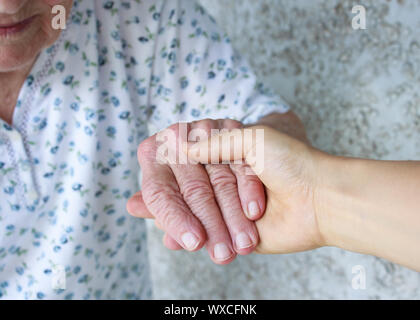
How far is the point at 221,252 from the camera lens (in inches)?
30.0

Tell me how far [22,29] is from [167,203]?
39 cm

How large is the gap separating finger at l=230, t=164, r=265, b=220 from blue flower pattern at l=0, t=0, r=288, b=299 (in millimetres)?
209

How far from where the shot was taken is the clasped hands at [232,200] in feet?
2.47

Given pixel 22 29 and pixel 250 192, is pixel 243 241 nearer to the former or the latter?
pixel 250 192

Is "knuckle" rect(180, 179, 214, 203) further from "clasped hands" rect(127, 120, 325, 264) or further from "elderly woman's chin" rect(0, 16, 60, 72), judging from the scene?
"elderly woman's chin" rect(0, 16, 60, 72)

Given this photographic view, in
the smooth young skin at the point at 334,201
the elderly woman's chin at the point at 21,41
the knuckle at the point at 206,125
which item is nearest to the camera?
the smooth young skin at the point at 334,201

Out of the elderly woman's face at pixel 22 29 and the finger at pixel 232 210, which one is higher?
the elderly woman's face at pixel 22 29

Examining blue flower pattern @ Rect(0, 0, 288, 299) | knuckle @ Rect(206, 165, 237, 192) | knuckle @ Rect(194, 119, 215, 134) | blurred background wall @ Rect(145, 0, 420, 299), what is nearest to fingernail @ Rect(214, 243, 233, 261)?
knuckle @ Rect(206, 165, 237, 192)

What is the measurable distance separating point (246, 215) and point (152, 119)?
1.48ft

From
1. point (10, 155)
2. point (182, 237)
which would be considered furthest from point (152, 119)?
point (182, 237)

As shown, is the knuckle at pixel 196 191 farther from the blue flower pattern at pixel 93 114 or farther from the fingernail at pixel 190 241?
the blue flower pattern at pixel 93 114

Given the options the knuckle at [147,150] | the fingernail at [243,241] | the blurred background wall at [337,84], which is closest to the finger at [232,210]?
the fingernail at [243,241]

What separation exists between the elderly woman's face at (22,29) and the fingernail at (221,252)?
471 mm
